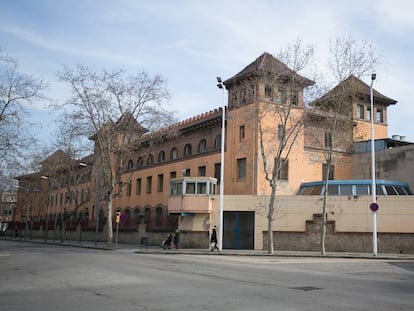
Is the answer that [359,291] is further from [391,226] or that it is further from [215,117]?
[215,117]

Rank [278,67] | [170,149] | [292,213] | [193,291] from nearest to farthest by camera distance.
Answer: [193,291], [278,67], [292,213], [170,149]

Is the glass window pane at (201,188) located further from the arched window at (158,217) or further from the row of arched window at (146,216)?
the arched window at (158,217)

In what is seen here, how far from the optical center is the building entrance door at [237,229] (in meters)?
38.7

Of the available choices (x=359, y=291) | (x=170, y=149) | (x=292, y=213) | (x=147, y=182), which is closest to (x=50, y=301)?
(x=359, y=291)

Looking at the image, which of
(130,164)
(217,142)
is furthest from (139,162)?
(217,142)

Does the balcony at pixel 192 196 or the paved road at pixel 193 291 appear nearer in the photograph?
the paved road at pixel 193 291

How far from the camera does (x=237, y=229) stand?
127ft

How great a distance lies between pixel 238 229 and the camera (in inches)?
1529

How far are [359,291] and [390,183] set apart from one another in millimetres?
28970

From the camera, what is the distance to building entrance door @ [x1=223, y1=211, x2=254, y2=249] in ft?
127

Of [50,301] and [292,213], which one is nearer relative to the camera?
[50,301]

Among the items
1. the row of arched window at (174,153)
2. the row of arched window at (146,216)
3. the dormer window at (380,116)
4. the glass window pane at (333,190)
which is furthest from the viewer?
the dormer window at (380,116)

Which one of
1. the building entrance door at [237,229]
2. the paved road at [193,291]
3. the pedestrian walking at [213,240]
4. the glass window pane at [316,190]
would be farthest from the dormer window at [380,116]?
the paved road at [193,291]

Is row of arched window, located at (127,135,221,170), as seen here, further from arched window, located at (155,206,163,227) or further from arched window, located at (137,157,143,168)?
arched window, located at (155,206,163,227)
